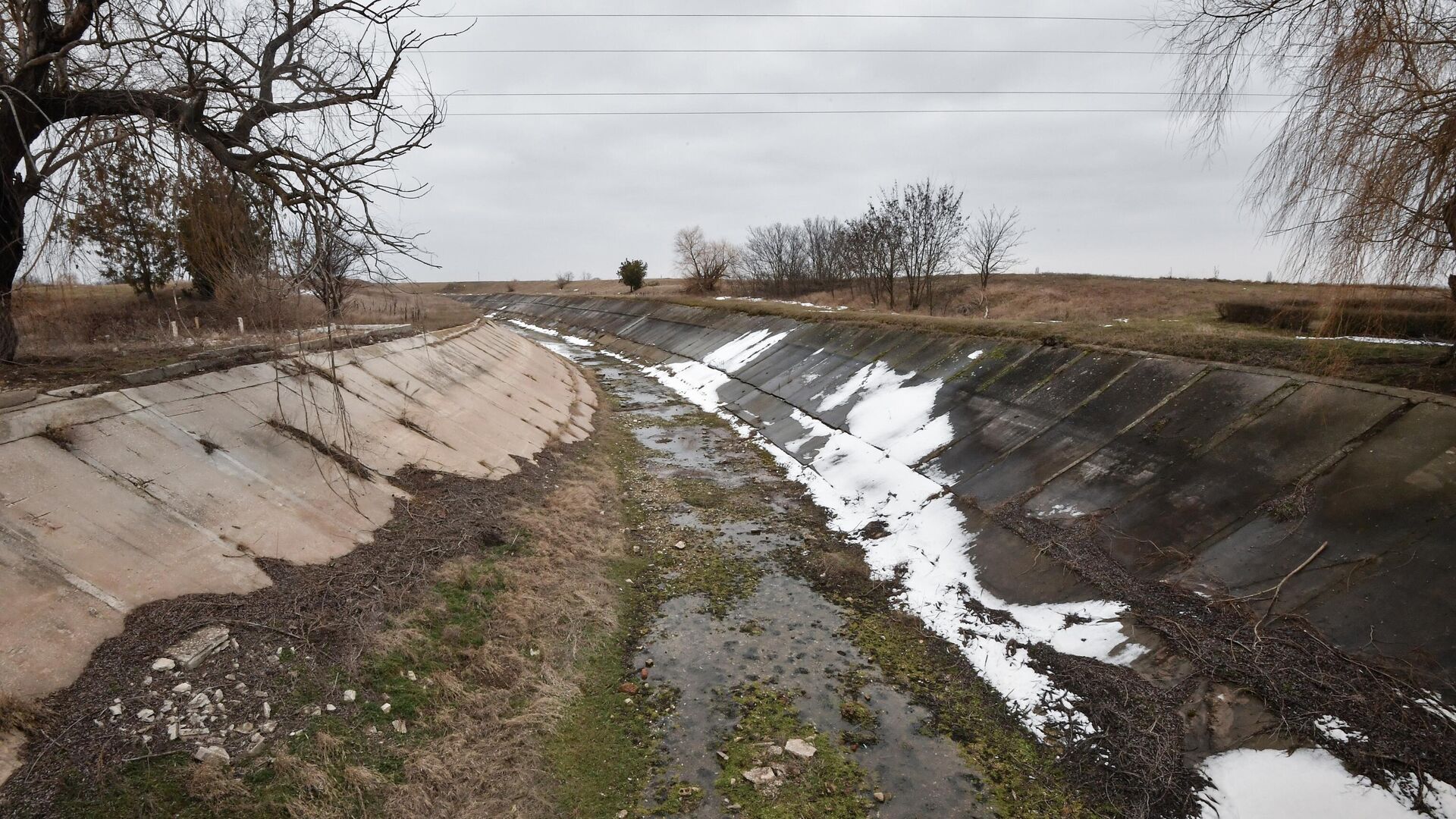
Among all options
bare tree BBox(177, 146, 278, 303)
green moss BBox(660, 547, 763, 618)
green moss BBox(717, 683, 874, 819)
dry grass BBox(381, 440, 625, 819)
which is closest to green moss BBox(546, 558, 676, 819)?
dry grass BBox(381, 440, 625, 819)

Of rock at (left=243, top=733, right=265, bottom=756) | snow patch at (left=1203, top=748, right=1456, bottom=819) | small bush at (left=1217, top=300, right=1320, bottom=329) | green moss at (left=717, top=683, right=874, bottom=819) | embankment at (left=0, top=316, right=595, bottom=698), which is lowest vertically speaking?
green moss at (left=717, top=683, right=874, bottom=819)

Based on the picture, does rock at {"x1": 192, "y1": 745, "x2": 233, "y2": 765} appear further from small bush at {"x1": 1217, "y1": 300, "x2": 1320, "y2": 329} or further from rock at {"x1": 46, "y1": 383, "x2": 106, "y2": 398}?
small bush at {"x1": 1217, "y1": 300, "x2": 1320, "y2": 329}

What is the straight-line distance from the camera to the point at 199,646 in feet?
16.3

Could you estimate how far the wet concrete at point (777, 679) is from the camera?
16.8 feet

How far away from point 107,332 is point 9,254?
7.95 meters

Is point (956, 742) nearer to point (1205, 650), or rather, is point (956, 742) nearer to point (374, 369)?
point (1205, 650)

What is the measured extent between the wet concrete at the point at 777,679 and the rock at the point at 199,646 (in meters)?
3.46

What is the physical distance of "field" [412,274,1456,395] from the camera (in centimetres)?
765

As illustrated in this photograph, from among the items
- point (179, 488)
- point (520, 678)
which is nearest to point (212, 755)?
point (520, 678)

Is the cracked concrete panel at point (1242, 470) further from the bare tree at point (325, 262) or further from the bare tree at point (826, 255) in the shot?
the bare tree at point (826, 255)

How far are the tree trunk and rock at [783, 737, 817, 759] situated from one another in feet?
30.4

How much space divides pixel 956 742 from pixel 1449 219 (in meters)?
6.14

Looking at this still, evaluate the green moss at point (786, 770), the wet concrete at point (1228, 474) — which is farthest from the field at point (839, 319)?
the green moss at point (786, 770)

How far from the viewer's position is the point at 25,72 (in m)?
6.68
